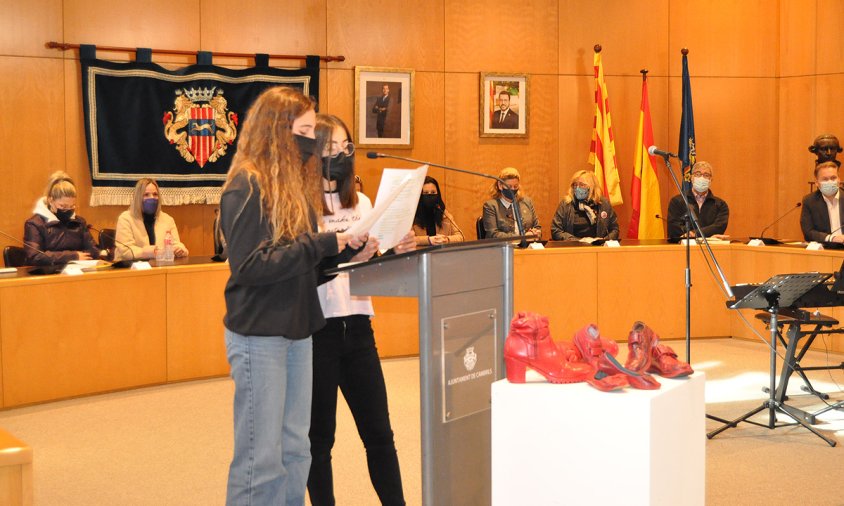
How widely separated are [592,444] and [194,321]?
13.6ft

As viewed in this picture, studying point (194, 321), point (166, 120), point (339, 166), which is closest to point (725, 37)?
point (166, 120)

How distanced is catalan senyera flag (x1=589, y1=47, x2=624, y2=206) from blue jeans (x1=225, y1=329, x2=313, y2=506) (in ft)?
22.2

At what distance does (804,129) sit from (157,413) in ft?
22.9

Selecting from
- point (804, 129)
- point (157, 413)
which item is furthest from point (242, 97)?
point (804, 129)

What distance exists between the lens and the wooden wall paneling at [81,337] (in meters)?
5.56

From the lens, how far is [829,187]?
7.46 metres

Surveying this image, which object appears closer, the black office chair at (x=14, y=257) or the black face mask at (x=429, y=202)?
the black office chair at (x=14, y=257)

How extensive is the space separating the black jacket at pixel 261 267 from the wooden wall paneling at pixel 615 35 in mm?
7218

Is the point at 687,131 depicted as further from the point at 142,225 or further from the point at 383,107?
the point at 142,225

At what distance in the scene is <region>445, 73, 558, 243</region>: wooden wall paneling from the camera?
29.8 feet

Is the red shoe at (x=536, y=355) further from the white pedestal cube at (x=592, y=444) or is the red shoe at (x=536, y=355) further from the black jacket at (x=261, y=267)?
the black jacket at (x=261, y=267)

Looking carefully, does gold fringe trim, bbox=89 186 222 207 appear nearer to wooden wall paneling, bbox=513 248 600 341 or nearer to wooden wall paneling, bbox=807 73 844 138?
wooden wall paneling, bbox=513 248 600 341

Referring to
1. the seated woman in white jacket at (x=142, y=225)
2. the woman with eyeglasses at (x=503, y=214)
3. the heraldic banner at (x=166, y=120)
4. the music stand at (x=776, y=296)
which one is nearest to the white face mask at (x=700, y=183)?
the woman with eyeglasses at (x=503, y=214)

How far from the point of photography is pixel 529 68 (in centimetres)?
936
